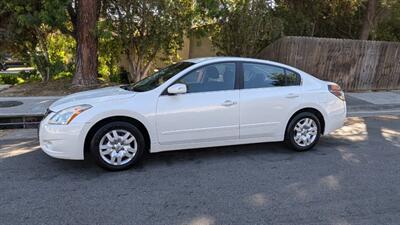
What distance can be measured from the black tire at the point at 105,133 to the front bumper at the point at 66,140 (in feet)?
0.52

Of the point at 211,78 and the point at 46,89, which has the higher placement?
the point at 211,78

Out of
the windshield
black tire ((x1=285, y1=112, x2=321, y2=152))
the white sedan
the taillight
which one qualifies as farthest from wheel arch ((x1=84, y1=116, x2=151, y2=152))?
the taillight

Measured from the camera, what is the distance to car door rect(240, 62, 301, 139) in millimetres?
5273

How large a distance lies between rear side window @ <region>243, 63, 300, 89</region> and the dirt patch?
265 inches

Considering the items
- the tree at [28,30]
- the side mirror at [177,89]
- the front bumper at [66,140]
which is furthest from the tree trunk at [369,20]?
the front bumper at [66,140]

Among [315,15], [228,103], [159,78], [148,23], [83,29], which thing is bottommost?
[228,103]

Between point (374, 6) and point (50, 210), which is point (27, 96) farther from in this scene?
point (374, 6)

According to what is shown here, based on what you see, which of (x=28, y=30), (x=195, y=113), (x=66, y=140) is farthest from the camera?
(x=28, y=30)

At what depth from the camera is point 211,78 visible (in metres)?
5.21

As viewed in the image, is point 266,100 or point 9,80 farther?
point 9,80

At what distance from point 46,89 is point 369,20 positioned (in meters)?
12.2

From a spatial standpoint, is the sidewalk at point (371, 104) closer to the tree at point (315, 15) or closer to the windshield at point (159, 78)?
the tree at point (315, 15)

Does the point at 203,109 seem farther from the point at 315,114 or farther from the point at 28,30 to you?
the point at 28,30

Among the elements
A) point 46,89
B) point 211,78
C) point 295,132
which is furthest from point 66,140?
point 46,89
